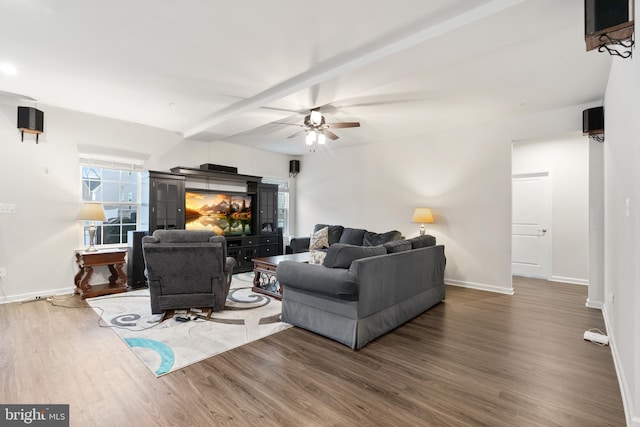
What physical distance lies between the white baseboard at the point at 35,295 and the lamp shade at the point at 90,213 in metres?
1.14

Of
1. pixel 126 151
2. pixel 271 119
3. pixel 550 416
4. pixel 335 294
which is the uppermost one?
pixel 271 119

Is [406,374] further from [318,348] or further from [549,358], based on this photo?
[549,358]

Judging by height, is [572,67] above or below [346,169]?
above

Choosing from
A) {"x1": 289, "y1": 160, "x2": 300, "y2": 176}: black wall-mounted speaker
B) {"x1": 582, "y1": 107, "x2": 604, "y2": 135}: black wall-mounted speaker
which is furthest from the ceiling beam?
{"x1": 289, "y1": 160, "x2": 300, "y2": 176}: black wall-mounted speaker

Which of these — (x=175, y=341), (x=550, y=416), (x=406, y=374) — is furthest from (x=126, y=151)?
(x=550, y=416)

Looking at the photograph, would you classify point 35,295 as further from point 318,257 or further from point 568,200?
point 568,200

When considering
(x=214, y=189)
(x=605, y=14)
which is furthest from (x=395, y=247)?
(x=214, y=189)

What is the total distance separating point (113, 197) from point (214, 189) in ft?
5.69

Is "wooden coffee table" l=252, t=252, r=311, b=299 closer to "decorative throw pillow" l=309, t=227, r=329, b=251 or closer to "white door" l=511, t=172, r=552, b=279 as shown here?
"decorative throw pillow" l=309, t=227, r=329, b=251

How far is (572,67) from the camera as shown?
315 cm

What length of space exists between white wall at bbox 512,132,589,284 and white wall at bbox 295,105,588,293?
155 centimetres

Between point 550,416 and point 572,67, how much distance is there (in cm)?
331

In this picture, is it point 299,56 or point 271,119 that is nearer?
point 299,56

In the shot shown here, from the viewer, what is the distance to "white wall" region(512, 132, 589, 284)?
540cm
